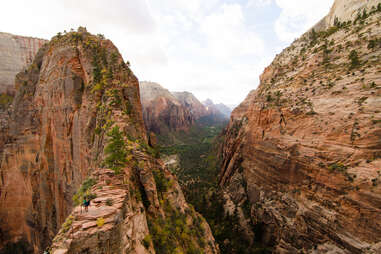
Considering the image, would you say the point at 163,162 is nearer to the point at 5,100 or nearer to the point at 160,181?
the point at 160,181

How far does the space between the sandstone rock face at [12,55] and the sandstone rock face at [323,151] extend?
184 feet

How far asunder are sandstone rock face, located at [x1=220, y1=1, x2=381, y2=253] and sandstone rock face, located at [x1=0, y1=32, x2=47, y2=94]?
5605cm

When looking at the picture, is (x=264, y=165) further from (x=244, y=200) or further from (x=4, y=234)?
(x=4, y=234)

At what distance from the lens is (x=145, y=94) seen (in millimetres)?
111938

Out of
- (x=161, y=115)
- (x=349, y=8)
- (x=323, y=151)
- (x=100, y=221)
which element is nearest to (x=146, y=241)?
(x=100, y=221)

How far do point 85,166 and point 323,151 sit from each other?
83.2ft

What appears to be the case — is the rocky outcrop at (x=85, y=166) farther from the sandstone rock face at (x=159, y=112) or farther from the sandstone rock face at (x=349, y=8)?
the sandstone rock face at (x=159, y=112)

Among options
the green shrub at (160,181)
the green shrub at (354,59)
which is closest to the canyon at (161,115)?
the green shrub at (160,181)

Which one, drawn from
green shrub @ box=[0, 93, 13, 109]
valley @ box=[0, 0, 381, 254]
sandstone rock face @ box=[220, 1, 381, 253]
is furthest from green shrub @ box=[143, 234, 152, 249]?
green shrub @ box=[0, 93, 13, 109]

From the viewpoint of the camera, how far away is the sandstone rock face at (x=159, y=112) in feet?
325

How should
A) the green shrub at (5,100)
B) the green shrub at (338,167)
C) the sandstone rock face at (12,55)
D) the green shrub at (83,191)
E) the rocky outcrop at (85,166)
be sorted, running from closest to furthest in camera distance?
the rocky outcrop at (85,166) < the green shrub at (83,191) < the green shrub at (338,167) < the green shrub at (5,100) < the sandstone rock face at (12,55)

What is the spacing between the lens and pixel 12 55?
123 feet

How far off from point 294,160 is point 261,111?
412 inches

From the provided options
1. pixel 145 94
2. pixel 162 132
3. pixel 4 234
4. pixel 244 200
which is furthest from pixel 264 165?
pixel 145 94
